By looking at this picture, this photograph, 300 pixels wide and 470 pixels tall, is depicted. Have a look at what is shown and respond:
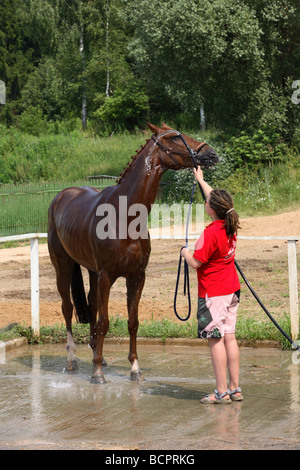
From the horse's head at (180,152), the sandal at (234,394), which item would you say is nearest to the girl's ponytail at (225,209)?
the horse's head at (180,152)

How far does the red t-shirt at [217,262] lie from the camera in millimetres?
6031

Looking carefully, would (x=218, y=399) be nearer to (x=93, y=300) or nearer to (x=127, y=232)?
(x=127, y=232)

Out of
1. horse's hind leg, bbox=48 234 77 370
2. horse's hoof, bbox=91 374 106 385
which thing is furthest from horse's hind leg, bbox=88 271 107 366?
horse's hoof, bbox=91 374 106 385

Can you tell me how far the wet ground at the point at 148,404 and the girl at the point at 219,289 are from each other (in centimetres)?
29

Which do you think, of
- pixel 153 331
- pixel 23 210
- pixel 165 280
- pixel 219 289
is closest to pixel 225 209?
pixel 219 289

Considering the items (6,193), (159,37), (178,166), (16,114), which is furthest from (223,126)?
(16,114)

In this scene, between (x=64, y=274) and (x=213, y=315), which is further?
(x=64, y=274)

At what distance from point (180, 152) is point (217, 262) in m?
1.27

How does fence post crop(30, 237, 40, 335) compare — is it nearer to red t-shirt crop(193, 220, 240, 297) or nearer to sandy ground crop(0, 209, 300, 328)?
sandy ground crop(0, 209, 300, 328)

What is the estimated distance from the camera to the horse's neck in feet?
22.7

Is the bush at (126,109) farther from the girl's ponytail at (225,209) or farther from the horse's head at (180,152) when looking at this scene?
the girl's ponytail at (225,209)

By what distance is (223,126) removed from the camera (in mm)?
29469

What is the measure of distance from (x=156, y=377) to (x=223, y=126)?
23.1 metres

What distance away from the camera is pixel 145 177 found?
693 cm
